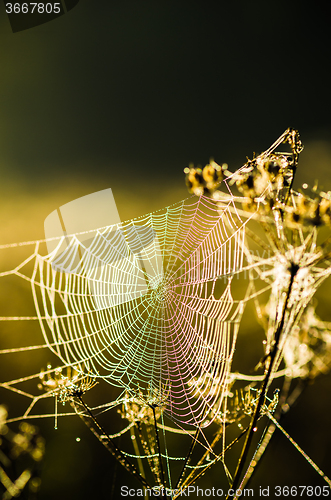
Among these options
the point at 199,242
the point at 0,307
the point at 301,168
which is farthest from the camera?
the point at 0,307

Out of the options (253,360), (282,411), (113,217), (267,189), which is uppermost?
(113,217)

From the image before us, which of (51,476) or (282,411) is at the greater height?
(282,411)

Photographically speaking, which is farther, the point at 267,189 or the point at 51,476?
the point at 51,476

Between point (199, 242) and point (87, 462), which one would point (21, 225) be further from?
point (87, 462)

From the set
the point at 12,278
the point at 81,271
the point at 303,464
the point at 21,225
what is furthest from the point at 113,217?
the point at 303,464

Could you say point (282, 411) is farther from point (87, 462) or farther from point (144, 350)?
point (87, 462)

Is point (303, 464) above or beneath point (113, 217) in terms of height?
beneath

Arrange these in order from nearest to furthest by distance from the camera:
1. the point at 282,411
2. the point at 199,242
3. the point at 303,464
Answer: the point at 282,411
the point at 199,242
the point at 303,464

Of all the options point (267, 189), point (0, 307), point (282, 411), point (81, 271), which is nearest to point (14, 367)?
point (0, 307)

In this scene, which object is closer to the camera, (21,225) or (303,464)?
(21,225)
